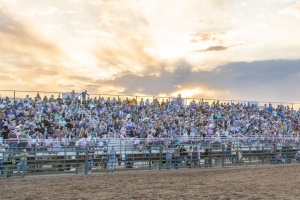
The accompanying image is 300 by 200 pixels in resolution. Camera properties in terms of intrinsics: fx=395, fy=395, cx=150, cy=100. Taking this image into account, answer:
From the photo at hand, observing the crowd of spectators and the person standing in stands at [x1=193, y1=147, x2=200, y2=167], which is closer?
the person standing in stands at [x1=193, y1=147, x2=200, y2=167]

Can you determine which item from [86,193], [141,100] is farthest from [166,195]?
[141,100]

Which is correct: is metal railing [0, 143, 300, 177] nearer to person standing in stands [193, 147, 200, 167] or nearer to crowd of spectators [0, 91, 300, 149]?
person standing in stands [193, 147, 200, 167]

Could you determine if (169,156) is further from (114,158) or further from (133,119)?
(133,119)

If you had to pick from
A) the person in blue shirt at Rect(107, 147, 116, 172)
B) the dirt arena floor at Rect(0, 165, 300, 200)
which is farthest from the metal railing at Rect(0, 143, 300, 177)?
the dirt arena floor at Rect(0, 165, 300, 200)

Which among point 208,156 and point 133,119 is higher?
point 133,119

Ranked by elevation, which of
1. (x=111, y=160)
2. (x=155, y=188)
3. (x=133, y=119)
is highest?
(x=133, y=119)

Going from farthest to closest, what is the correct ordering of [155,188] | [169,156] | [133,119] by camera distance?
1. [133,119]
2. [169,156]
3. [155,188]

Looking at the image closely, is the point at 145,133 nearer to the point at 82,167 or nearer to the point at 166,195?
the point at 82,167

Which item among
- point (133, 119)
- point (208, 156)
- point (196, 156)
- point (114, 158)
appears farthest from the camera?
point (133, 119)

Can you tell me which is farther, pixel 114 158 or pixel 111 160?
pixel 111 160

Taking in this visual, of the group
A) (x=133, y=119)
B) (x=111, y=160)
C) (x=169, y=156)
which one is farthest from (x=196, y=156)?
(x=133, y=119)

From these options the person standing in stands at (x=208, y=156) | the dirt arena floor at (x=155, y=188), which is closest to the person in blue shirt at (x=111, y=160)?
the dirt arena floor at (x=155, y=188)

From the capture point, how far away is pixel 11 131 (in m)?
24.0

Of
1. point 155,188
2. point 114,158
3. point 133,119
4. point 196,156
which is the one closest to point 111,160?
point 114,158
